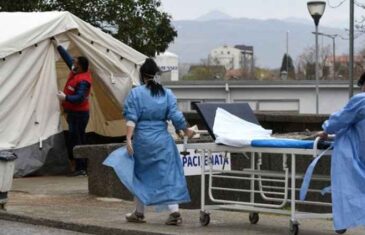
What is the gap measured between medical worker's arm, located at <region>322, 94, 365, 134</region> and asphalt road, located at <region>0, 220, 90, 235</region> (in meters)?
3.40

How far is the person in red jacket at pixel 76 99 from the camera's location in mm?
13602

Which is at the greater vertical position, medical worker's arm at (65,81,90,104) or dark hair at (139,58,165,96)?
dark hair at (139,58,165,96)

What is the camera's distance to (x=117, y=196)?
11578mm

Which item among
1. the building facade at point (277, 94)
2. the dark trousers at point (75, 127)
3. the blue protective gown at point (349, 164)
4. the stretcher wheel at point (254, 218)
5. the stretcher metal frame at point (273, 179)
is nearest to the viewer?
the blue protective gown at point (349, 164)

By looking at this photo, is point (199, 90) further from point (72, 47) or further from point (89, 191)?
point (89, 191)

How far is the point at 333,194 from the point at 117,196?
15.5ft

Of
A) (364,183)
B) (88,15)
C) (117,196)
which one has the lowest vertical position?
(117,196)

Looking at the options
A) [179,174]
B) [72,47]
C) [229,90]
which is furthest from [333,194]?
[229,90]

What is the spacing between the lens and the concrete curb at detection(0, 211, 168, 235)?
347 inches

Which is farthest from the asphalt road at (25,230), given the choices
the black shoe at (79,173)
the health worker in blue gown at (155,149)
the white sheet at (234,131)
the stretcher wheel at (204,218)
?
the black shoe at (79,173)

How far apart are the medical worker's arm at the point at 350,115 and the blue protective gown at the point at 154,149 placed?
2.09m

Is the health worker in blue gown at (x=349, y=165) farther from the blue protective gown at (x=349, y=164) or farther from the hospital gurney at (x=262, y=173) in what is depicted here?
the hospital gurney at (x=262, y=173)

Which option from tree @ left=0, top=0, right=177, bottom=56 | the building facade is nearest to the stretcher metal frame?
tree @ left=0, top=0, right=177, bottom=56

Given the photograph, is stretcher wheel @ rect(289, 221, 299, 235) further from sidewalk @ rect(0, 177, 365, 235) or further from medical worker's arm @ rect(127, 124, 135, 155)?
medical worker's arm @ rect(127, 124, 135, 155)
